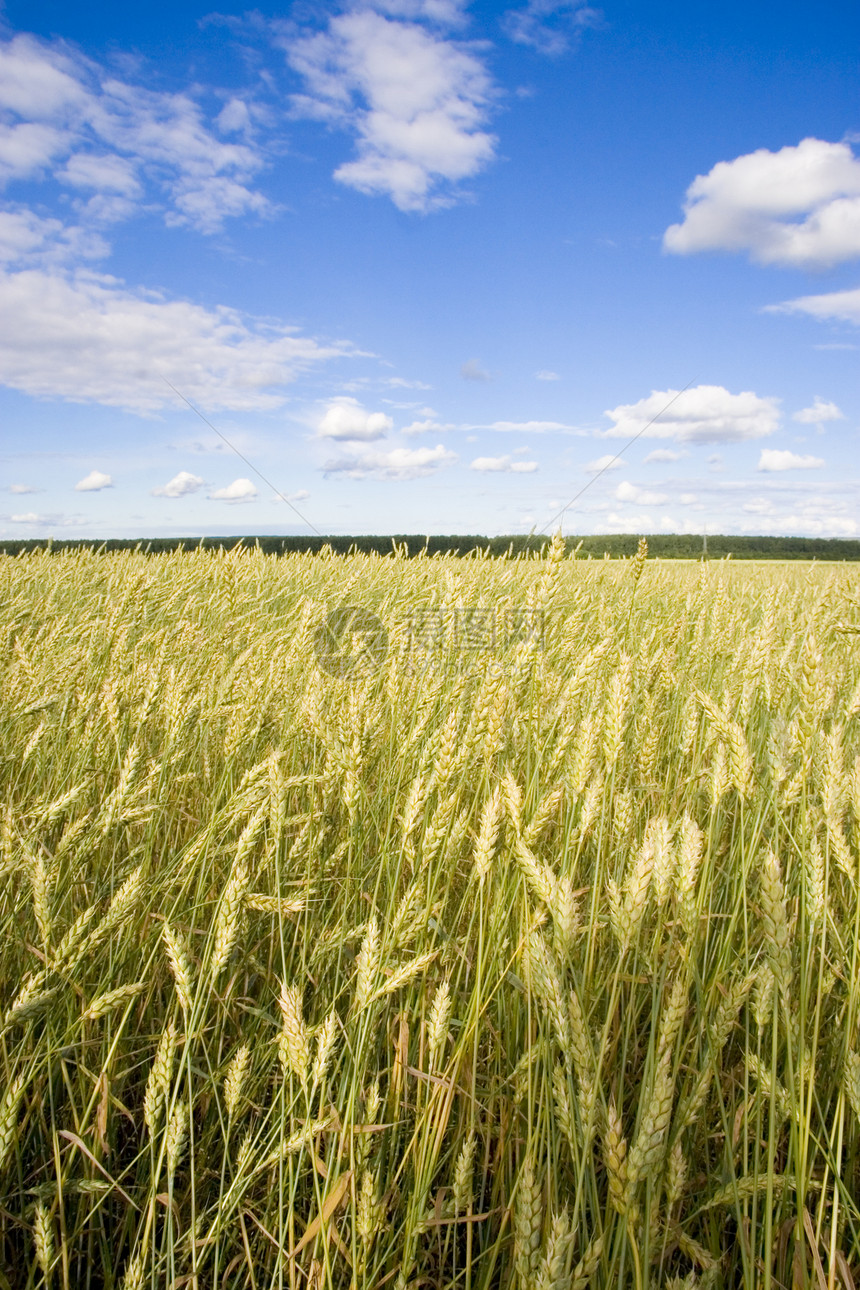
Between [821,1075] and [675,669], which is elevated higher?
[675,669]

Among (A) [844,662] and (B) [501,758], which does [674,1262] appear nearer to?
(B) [501,758]

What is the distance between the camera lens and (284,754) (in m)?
2.27

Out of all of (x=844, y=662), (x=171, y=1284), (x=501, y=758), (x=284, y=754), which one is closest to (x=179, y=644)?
(x=284, y=754)

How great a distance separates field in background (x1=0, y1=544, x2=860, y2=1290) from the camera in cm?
92

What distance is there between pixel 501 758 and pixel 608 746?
815 millimetres

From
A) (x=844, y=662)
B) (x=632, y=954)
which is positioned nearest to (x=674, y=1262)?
(x=632, y=954)

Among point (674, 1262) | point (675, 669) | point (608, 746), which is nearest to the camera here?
point (674, 1262)

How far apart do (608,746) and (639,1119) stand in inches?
23.9

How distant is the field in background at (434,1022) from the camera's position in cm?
92

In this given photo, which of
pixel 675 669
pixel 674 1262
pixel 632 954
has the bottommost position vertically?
pixel 674 1262

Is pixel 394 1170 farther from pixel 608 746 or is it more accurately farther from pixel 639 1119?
pixel 608 746

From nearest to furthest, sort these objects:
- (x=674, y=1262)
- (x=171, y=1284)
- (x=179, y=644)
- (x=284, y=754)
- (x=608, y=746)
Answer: (x=171, y=1284)
(x=674, y=1262)
(x=608, y=746)
(x=284, y=754)
(x=179, y=644)

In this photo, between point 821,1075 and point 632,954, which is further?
point 632,954

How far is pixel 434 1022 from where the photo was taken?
1039mm
